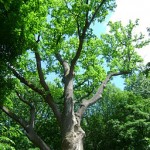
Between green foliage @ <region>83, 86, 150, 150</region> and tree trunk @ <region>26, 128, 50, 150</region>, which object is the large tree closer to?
tree trunk @ <region>26, 128, 50, 150</region>

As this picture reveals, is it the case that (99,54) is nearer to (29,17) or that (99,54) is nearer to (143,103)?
(29,17)

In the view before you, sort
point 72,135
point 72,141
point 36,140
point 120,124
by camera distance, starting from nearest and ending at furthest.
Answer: point 72,141, point 72,135, point 36,140, point 120,124

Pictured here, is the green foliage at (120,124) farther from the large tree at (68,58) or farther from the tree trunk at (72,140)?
the tree trunk at (72,140)

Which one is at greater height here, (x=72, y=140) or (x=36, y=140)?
(x=36, y=140)

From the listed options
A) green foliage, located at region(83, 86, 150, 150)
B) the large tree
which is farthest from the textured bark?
green foliage, located at region(83, 86, 150, 150)

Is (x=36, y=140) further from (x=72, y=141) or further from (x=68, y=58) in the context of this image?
(x=68, y=58)

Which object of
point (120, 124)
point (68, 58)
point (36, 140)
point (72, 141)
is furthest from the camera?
point (120, 124)

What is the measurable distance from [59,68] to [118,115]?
14129 millimetres

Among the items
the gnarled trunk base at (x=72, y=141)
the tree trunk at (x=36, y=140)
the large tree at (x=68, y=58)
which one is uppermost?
the large tree at (x=68, y=58)

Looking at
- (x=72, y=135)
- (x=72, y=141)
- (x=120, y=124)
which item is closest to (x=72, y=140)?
(x=72, y=141)

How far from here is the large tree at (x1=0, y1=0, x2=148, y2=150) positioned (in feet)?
38.0

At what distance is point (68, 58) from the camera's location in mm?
17422

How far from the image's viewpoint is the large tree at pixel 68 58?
11.6 m

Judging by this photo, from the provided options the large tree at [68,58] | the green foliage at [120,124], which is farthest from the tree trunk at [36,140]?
the green foliage at [120,124]
